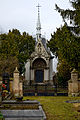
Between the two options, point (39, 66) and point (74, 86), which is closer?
point (74, 86)

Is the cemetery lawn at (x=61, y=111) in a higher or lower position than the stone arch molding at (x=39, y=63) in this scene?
lower

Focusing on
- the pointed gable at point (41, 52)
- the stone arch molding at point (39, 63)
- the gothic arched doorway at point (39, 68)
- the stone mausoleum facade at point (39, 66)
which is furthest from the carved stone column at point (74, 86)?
the stone arch molding at point (39, 63)

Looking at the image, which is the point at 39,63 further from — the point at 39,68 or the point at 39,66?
the point at 39,68

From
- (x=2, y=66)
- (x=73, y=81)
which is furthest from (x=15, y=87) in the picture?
(x=2, y=66)

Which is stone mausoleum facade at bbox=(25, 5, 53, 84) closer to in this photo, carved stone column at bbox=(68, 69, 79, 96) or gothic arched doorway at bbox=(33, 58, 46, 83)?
gothic arched doorway at bbox=(33, 58, 46, 83)

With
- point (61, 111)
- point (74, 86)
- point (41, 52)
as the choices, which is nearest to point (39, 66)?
point (41, 52)

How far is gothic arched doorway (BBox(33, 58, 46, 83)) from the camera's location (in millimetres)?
36375

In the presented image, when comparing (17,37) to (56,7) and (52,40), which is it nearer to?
(52,40)

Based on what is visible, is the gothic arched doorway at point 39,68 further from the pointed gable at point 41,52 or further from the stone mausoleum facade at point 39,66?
the pointed gable at point 41,52

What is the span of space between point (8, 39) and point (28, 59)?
5.04m

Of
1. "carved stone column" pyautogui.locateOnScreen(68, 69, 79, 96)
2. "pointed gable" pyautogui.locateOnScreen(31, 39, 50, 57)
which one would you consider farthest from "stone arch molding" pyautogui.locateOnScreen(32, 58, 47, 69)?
"carved stone column" pyautogui.locateOnScreen(68, 69, 79, 96)

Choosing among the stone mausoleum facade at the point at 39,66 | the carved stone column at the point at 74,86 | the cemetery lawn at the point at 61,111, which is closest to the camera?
the cemetery lawn at the point at 61,111

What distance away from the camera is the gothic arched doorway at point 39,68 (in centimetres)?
3638

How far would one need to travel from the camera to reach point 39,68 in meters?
36.8
